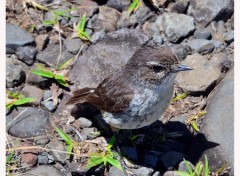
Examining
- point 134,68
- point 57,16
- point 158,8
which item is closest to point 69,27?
point 57,16

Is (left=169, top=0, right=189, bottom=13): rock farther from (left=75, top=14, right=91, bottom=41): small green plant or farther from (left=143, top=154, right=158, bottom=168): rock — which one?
(left=143, top=154, right=158, bottom=168): rock

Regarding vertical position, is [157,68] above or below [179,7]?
above

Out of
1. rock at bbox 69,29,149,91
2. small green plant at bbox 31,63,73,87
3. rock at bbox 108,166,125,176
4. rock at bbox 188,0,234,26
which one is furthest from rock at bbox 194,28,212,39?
rock at bbox 108,166,125,176

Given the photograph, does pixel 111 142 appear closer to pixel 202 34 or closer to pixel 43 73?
pixel 43 73

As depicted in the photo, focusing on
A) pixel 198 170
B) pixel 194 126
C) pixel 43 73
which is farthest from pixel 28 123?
pixel 198 170

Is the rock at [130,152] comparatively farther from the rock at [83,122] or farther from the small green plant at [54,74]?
the small green plant at [54,74]

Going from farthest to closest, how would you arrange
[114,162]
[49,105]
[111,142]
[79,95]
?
1. [49,105]
2. [79,95]
3. [111,142]
4. [114,162]

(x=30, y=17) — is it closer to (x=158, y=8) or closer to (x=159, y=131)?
(x=158, y=8)
